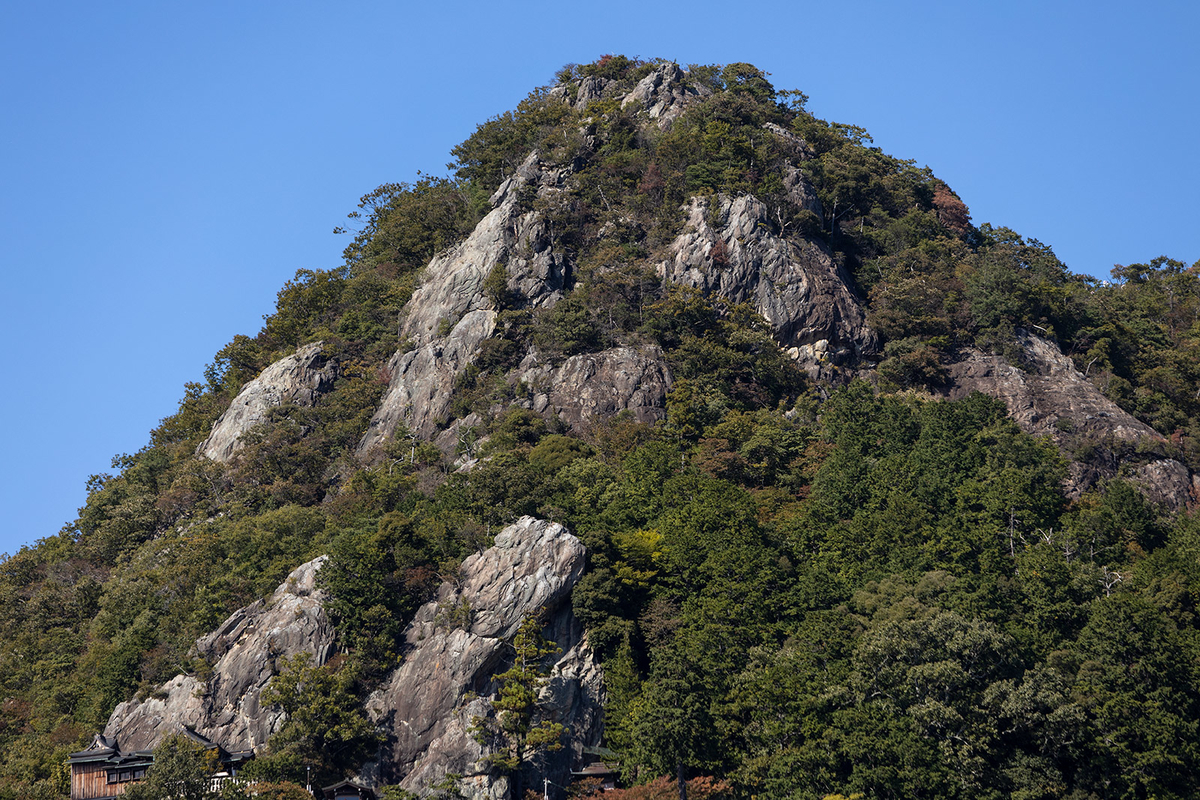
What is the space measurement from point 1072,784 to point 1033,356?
37.0 metres

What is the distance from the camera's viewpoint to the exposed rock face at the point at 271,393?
267 ft

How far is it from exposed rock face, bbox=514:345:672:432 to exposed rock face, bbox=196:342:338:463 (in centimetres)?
1610

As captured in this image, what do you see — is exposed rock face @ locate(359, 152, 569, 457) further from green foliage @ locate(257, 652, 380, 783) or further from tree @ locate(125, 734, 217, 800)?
tree @ locate(125, 734, 217, 800)

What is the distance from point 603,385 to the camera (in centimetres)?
7225

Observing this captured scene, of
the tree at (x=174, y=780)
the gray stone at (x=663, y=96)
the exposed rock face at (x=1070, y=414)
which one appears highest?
the gray stone at (x=663, y=96)

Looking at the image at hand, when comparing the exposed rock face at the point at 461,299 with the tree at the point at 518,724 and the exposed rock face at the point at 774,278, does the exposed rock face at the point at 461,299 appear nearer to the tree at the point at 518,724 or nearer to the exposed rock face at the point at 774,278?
the exposed rock face at the point at 774,278

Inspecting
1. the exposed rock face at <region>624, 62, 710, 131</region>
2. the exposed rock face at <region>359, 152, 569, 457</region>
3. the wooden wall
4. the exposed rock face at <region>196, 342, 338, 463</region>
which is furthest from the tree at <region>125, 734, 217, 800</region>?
the exposed rock face at <region>624, 62, 710, 131</region>

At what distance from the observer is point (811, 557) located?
187ft

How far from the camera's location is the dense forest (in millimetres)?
46281

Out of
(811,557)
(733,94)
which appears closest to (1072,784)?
(811,557)

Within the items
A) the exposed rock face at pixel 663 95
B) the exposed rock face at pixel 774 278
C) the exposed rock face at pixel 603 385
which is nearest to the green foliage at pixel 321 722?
the exposed rock face at pixel 603 385

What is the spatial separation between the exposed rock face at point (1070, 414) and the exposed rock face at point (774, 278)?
722 cm

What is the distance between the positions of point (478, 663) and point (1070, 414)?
38.5 meters

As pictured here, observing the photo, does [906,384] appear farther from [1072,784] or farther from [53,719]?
[53,719]
